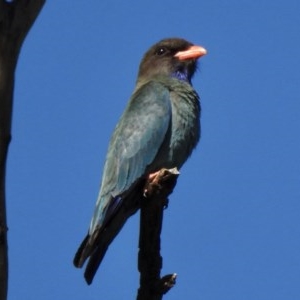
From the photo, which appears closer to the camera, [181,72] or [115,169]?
[115,169]

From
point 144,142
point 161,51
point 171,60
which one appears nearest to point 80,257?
point 144,142

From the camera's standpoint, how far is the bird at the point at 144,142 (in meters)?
5.54

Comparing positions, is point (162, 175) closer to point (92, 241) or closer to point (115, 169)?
point (92, 241)

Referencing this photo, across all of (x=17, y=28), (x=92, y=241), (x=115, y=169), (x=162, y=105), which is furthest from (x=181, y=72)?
(x=17, y=28)

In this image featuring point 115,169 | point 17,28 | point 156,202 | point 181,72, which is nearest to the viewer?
point 17,28

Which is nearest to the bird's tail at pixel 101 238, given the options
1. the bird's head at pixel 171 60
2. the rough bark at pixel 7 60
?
the rough bark at pixel 7 60

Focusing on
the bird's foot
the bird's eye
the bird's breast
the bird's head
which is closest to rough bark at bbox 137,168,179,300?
the bird's foot

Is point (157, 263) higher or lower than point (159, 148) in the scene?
lower

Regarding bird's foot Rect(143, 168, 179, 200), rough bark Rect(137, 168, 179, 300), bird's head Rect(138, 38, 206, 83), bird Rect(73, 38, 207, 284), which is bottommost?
rough bark Rect(137, 168, 179, 300)

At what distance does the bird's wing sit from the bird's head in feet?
1.88

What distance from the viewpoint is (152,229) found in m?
4.17

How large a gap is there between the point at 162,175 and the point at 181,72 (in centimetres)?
291

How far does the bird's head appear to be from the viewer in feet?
24.2

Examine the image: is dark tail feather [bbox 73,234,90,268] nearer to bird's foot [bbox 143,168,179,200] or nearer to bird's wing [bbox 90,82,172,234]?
bird's foot [bbox 143,168,179,200]
